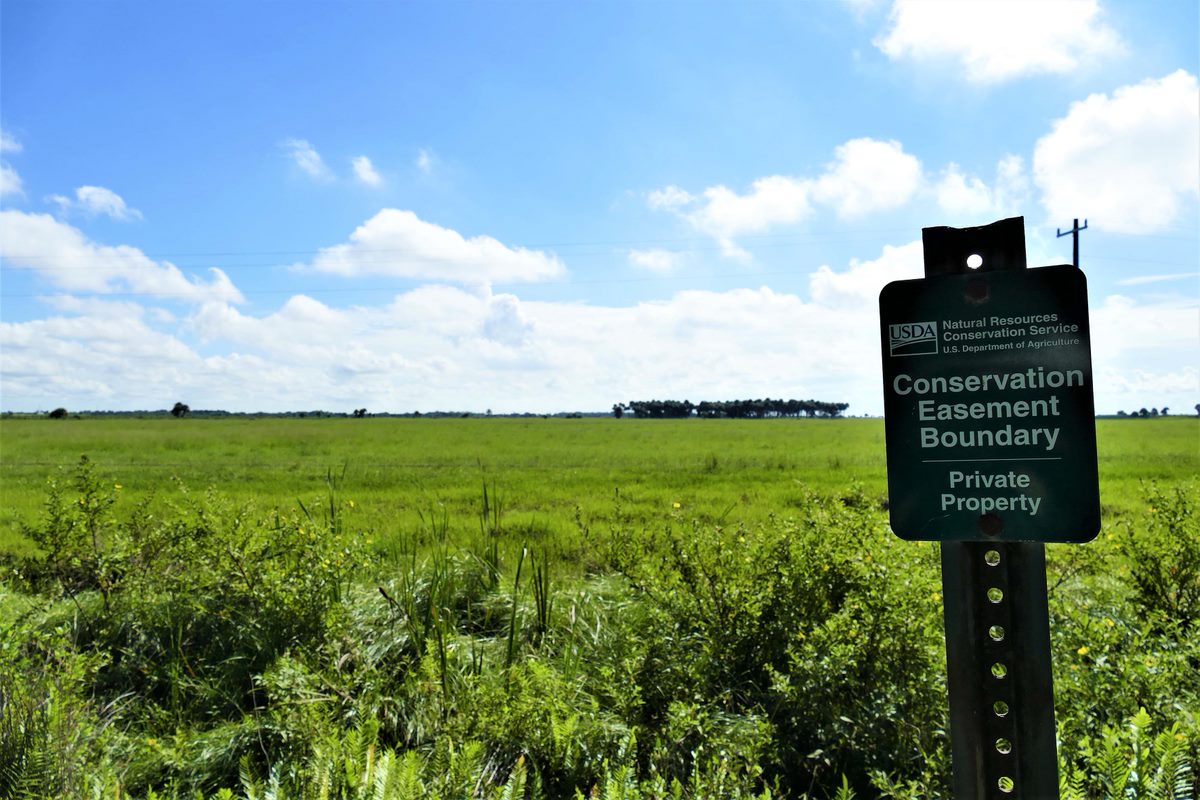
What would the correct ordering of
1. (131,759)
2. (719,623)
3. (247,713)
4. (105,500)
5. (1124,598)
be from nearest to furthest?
(131,759) → (719,623) → (247,713) → (1124,598) → (105,500)

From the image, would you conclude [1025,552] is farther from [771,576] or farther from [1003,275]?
[771,576]

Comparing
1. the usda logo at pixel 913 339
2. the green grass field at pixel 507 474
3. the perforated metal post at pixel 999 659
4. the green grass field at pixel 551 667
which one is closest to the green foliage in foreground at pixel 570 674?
the green grass field at pixel 551 667

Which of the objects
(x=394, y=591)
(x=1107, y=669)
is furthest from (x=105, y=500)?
(x=1107, y=669)

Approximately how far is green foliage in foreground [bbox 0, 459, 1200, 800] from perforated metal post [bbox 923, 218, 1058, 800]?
1038 millimetres

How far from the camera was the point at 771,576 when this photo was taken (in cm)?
396

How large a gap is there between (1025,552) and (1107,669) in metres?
2.35

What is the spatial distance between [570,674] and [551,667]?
299mm

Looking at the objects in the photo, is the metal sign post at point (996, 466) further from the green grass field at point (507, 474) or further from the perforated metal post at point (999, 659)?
the green grass field at point (507, 474)

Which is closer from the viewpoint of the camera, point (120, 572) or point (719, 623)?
point (719, 623)

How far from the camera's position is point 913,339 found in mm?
1826

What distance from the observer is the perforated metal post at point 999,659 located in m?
1.73

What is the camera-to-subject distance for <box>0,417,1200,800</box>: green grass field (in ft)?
10.1

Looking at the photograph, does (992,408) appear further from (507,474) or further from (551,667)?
(507,474)

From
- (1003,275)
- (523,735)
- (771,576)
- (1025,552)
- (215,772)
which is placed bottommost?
(215,772)
